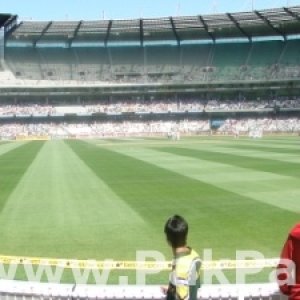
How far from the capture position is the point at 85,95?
3669 inches

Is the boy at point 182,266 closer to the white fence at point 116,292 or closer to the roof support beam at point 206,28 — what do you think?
the white fence at point 116,292

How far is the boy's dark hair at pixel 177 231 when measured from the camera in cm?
446

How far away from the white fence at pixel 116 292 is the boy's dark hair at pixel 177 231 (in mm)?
1045

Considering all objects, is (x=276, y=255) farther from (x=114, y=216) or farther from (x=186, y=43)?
(x=186, y=43)

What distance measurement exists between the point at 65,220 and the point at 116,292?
8933 mm

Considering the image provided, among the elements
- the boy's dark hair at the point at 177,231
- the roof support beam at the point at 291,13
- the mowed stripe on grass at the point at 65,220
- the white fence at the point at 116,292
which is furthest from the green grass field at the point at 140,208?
the roof support beam at the point at 291,13

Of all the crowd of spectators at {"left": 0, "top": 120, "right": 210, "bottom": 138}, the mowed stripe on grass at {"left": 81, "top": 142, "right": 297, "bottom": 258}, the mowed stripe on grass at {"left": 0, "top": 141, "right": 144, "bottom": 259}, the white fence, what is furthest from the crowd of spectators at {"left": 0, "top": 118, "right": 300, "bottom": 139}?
the white fence

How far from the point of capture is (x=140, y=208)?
50.5ft

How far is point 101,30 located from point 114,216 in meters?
76.8

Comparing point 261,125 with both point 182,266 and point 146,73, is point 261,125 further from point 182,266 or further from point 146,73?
point 182,266

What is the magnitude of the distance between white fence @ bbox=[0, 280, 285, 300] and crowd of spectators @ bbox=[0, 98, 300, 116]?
84381mm

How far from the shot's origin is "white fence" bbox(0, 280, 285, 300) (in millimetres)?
5387

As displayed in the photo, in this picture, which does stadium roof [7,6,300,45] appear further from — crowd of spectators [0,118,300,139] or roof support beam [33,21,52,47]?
crowd of spectators [0,118,300,139]

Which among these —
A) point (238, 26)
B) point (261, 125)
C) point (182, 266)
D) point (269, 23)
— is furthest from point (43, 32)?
point (182, 266)
